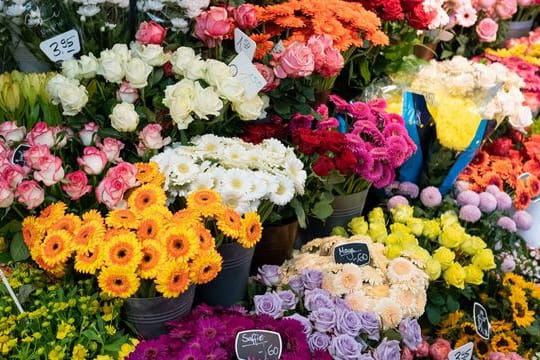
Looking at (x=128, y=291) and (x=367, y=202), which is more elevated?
(x=128, y=291)

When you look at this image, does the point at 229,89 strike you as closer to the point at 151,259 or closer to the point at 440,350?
the point at 151,259

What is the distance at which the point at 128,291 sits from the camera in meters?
1.44

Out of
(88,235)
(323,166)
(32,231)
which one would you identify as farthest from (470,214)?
(32,231)

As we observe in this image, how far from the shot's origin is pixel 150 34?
201cm

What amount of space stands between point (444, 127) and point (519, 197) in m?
0.50

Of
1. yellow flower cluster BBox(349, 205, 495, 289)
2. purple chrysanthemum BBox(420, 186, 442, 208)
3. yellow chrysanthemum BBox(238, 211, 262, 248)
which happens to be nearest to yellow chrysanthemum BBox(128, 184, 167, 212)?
yellow chrysanthemum BBox(238, 211, 262, 248)

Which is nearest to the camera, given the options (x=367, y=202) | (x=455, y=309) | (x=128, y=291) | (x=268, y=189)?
(x=128, y=291)

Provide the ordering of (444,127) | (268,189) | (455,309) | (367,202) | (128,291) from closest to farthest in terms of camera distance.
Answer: (128,291)
(268,189)
(455,309)
(444,127)
(367,202)

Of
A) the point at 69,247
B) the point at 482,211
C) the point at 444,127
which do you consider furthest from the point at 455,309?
the point at 69,247

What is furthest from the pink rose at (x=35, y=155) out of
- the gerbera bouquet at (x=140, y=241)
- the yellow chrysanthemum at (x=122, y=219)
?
the yellow chrysanthemum at (x=122, y=219)

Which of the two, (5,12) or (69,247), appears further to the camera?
(5,12)

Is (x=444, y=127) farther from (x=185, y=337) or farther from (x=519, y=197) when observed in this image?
(x=185, y=337)

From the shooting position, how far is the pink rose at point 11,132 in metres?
1.74

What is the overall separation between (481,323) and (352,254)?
0.48 metres
